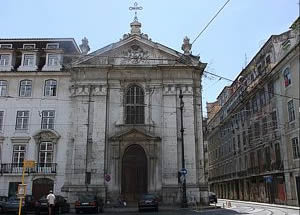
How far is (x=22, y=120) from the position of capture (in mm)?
35656

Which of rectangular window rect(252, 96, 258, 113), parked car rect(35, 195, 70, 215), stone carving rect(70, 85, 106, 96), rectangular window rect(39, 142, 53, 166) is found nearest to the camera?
parked car rect(35, 195, 70, 215)

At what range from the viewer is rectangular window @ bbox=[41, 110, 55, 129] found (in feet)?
116

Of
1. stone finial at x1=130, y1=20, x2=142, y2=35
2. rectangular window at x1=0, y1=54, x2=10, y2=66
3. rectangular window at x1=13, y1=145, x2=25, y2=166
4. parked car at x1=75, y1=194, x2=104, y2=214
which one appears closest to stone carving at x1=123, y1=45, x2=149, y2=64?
stone finial at x1=130, y1=20, x2=142, y2=35

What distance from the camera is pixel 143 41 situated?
37.1 metres

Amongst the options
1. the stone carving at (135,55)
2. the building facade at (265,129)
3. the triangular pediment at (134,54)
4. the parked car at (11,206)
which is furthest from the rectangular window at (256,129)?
the parked car at (11,206)

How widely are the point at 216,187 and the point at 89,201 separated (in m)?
46.7

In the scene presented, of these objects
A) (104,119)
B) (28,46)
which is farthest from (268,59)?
(28,46)

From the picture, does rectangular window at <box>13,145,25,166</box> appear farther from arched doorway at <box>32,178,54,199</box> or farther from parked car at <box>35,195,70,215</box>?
parked car at <box>35,195,70,215</box>

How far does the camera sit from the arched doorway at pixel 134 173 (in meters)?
33.7

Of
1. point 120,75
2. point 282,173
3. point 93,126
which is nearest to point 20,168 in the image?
point 93,126

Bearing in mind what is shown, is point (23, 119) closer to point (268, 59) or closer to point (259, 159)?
point (268, 59)

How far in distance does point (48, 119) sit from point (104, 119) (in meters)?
5.88

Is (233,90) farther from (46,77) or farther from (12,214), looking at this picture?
(12,214)

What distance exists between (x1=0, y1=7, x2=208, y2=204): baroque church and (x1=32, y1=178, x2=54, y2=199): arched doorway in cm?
9
